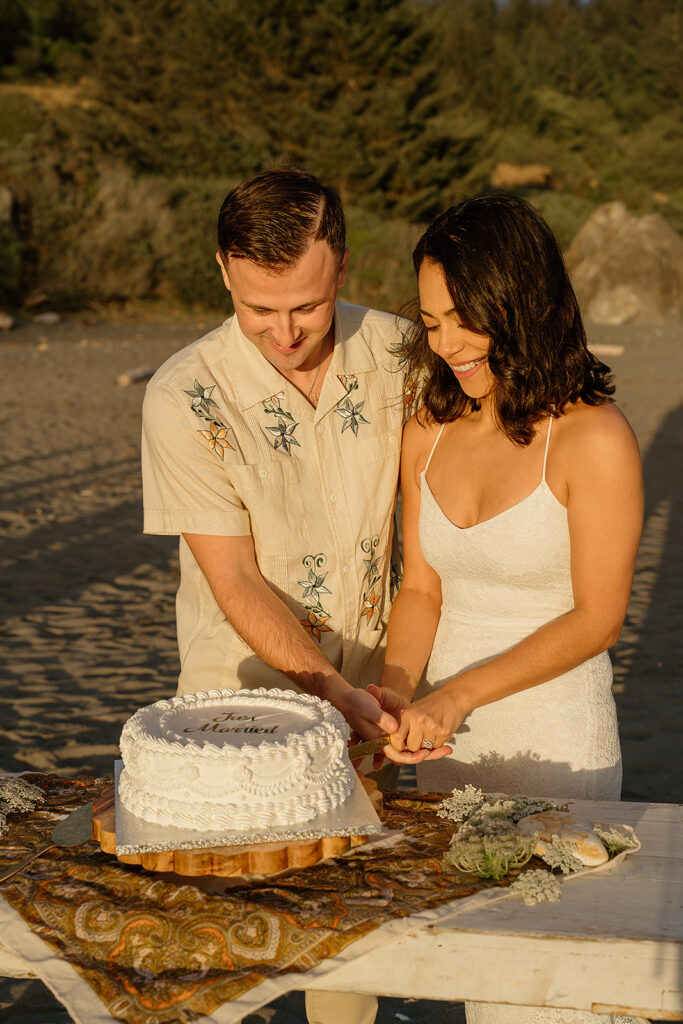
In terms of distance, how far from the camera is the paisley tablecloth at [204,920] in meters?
2.02

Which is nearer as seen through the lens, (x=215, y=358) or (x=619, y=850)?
(x=619, y=850)

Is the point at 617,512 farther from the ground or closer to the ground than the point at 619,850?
farther from the ground

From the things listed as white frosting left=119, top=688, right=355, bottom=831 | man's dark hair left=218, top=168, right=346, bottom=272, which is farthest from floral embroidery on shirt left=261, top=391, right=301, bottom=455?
white frosting left=119, top=688, right=355, bottom=831

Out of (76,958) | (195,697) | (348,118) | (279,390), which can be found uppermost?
(348,118)

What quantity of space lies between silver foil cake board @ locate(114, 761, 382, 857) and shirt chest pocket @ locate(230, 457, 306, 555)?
38.6 inches

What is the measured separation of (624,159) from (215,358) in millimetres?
49830

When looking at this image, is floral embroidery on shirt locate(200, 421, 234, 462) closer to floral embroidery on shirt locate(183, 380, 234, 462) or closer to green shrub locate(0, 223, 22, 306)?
floral embroidery on shirt locate(183, 380, 234, 462)

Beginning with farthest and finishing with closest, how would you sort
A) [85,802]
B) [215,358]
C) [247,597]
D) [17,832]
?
[215,358]
[247,597]
[85,802]
[17,832]

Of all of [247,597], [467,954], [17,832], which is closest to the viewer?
[467,954]

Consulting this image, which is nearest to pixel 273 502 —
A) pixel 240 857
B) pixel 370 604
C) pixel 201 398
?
pixel 201 398

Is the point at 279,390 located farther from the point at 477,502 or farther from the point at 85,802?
the point at 85,802

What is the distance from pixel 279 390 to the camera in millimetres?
3109

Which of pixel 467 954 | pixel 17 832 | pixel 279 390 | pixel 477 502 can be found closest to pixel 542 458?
pixel 477 502

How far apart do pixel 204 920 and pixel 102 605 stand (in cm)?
632
